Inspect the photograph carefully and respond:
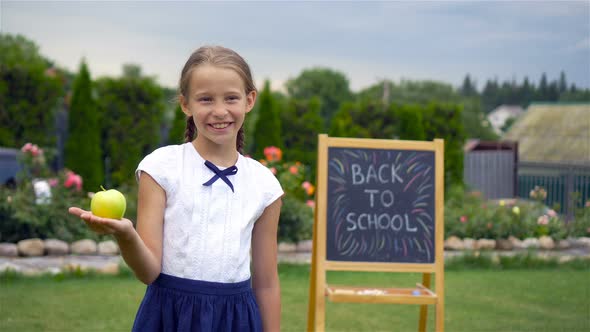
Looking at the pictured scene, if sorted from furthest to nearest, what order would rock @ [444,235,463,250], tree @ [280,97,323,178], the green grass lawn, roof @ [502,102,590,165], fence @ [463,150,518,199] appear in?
roof @ [502,102,590,165], fence @ [463,150,518,199], tree @ [280,97,323,178], rock @ [444,235,463,250], the green grass lawn

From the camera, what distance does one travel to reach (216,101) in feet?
6.80

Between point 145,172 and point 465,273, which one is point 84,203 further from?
point 145,172

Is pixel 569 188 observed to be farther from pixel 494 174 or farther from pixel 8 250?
pixel 8 250

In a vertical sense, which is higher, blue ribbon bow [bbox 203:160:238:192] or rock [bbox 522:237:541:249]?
blue ribbon bow [bbox 203:160:238:192]

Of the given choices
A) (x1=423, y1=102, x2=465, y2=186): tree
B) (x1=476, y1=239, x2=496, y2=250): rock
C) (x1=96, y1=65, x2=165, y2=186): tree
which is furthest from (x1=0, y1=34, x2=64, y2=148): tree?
(x1=476, y1=239, x2=496, y2=250): rock

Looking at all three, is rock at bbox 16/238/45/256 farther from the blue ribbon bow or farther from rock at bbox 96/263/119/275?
the blue ribbon bow

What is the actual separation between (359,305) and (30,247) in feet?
12.5

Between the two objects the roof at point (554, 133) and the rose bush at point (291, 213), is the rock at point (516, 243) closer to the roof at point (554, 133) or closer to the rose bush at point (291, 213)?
the rose bush at point (291, 213)

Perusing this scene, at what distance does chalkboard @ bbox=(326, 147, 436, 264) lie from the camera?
4.56 m

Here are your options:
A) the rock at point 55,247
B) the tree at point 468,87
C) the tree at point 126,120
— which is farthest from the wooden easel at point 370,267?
the tree at point 468,87

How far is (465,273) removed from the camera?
7.45 m

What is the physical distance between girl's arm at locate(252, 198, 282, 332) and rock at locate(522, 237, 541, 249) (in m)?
7.16

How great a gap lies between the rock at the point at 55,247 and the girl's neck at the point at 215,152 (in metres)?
5.87

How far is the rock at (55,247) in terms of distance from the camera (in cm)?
746
